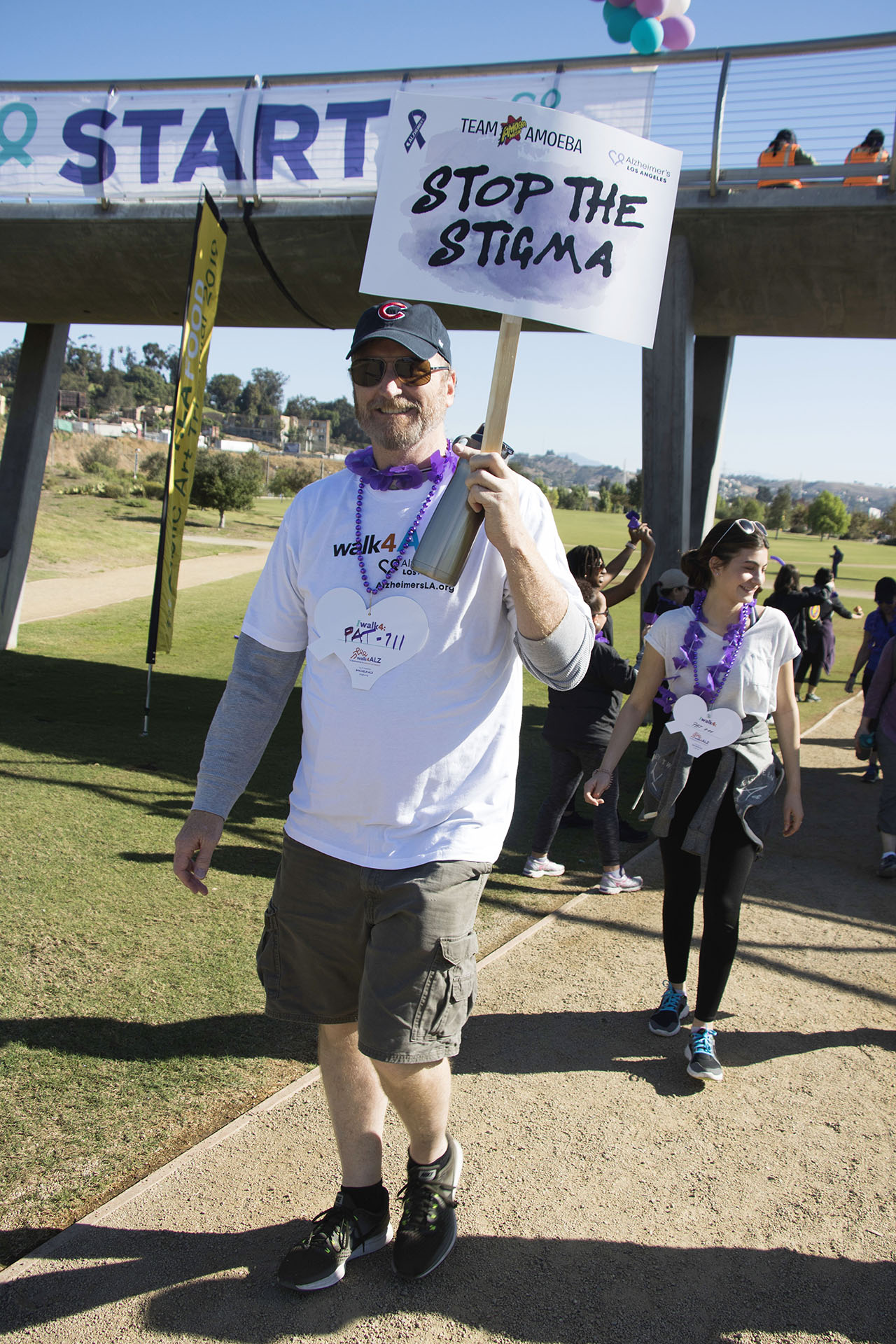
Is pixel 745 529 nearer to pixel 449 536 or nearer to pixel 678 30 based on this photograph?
pixel 449 536

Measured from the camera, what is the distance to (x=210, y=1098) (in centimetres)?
317

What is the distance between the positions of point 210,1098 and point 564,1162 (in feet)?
3.81

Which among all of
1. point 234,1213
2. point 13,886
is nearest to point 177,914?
point 13,886

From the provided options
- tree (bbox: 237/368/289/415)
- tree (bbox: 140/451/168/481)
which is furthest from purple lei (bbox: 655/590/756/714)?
tree (bbox: 237/368/289/415)

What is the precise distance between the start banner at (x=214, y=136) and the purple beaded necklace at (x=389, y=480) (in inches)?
250

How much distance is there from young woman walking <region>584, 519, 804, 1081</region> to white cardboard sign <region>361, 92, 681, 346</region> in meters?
1.53

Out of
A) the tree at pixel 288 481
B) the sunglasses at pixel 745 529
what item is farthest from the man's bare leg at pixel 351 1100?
the tree at pixel 288 481

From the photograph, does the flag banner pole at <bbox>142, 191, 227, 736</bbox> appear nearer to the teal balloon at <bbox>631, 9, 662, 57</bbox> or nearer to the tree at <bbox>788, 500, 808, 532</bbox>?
the teal balloon at <bbox>631, 9, 662, 57</bbox>

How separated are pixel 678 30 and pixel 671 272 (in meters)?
2.93

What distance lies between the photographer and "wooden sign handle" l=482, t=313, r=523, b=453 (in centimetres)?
209

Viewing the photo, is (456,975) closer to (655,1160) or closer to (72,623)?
(655,1160)

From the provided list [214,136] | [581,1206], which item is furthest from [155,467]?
[581,1206]

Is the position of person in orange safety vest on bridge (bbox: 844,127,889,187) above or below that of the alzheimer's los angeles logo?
above

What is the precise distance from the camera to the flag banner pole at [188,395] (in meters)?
7.51
